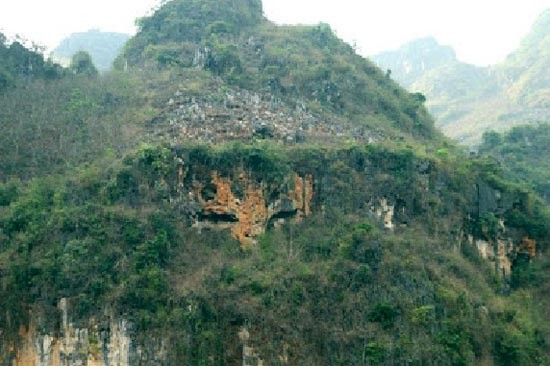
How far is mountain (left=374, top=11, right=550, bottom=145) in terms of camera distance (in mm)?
57719

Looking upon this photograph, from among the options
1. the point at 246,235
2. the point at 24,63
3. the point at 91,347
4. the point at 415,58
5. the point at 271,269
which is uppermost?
the point at 415,58

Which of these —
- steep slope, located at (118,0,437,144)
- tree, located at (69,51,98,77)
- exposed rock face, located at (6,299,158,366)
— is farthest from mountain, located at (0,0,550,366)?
tree, located at (69,51,98,77)

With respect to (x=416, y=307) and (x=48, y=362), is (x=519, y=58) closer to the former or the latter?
(x=416, y=307)

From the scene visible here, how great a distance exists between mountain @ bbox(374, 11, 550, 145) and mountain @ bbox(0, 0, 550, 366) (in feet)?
91.8

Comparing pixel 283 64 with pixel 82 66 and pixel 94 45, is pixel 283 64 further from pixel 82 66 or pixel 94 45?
pixel 94 45

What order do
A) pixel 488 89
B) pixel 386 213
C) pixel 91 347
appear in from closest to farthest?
1. pixel 91 347
2. pixel 386 213
3. pixel 488 89

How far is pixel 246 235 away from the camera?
22.7 meters

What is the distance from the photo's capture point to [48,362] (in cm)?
1914

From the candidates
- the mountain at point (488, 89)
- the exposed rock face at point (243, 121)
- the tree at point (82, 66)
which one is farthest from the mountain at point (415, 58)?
the exposed rock face at point (243, 121)

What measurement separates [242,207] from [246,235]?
0.82 metres

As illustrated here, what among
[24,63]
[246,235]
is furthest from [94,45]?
[246,235]

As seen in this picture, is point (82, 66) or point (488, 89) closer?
point (82, 66)

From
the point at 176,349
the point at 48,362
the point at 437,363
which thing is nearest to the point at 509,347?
the point at 437,363

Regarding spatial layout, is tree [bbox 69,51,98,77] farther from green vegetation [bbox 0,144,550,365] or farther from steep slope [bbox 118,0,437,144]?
green vegetation [bbox 0,144,550,365]
